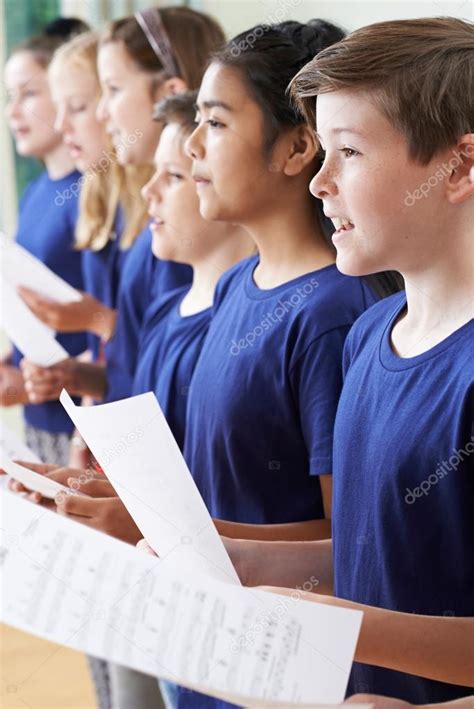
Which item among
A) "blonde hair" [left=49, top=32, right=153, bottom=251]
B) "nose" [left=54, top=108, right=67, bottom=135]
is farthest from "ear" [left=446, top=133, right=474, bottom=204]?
"nose" [left=54, top=108, right=67, bottom=135]

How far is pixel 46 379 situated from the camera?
1884 millimetres

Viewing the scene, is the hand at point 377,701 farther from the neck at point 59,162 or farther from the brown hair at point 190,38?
the neck at point 59,162

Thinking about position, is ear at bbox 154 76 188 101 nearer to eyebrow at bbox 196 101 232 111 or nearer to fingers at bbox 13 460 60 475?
eyebrow at bbox 196 101 232 111

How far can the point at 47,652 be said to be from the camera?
Answer: 231 centimetres

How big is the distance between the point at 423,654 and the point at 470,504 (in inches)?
4.8

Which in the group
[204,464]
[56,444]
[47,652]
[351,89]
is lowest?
[47,652]

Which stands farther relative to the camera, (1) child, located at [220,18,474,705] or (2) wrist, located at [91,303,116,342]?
(2) wrist, located at [91,303,116,342]

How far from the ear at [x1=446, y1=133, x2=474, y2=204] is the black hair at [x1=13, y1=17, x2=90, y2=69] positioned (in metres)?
1.95

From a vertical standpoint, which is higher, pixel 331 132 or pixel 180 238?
pixel 331 132

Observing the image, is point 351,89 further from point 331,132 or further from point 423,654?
point 423,654

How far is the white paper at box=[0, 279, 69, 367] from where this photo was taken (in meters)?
1.68

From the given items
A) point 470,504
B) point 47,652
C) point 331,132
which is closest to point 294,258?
point 331,132

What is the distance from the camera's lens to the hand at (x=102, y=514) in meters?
0.95

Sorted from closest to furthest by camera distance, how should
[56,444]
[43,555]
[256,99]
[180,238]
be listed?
[43,555] → [256,99] → [180,238] → [56,444]
